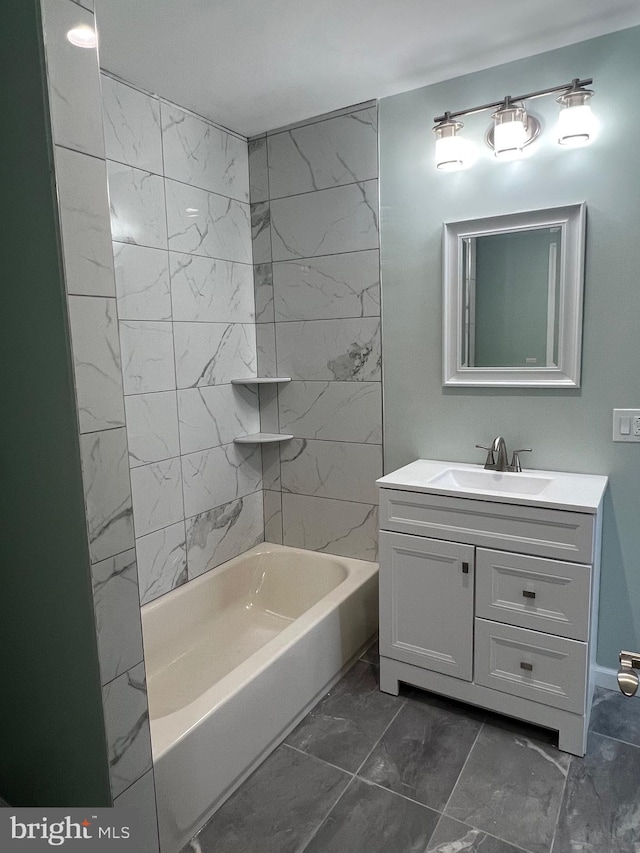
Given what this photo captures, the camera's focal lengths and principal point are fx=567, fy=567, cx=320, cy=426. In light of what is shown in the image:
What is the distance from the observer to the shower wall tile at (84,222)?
3.95ft

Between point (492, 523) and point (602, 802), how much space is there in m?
0.88

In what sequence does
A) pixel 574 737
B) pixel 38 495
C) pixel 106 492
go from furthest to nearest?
1. pixel 574 737
2. pixel 38 495
3. pixel 106 492

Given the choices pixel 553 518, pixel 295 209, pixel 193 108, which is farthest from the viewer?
pixel 295 209

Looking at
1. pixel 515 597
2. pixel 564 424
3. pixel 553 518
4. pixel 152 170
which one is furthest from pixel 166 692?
pixel 152 170

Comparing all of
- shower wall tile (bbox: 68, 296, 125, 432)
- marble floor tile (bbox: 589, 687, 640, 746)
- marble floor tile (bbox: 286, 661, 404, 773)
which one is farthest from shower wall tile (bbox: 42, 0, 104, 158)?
marble floor tile (bbox: 589, 687, 640, 746)

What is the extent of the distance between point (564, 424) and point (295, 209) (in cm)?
159

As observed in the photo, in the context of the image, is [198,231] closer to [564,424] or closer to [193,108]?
[193,108]

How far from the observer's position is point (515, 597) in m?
1.96

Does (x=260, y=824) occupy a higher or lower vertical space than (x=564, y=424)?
lower

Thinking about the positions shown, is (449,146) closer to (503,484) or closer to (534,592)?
(503,484)

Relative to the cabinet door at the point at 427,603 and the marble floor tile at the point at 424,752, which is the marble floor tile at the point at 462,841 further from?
the cabinet door at the point at 427,603

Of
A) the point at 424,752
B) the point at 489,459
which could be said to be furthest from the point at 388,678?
the point at 489,459

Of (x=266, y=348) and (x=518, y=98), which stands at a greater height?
(x=518, y=98)

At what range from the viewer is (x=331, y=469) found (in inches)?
111
